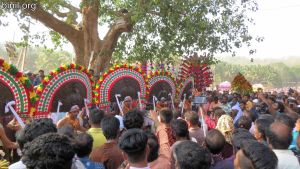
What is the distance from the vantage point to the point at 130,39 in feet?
39.8

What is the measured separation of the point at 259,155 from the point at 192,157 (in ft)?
1.54

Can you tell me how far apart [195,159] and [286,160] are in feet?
3.27

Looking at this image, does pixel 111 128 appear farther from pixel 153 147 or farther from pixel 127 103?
pixel 127 103

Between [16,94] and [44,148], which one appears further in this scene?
[16,94]

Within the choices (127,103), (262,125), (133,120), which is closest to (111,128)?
(133,120)

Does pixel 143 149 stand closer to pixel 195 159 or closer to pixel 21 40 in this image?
pixel 195 159

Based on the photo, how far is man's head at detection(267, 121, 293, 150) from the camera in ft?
10.7

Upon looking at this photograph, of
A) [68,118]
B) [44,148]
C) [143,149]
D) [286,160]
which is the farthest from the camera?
[68,118]

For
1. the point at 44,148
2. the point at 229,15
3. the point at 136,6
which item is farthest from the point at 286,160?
the point at 229,15

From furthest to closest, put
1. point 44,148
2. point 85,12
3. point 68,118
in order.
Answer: point 85,12, point 68,118, point 44,148

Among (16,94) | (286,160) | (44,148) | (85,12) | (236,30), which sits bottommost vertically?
(286,160)

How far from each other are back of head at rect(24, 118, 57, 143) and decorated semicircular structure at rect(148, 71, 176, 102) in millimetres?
5517

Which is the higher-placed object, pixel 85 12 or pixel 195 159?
pixel 85 12

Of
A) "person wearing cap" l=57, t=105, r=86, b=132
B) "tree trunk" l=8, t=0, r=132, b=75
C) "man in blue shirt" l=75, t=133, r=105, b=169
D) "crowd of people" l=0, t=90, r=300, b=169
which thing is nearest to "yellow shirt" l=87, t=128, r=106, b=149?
"crowd of people" l=0, t=90, r=300, b=169
